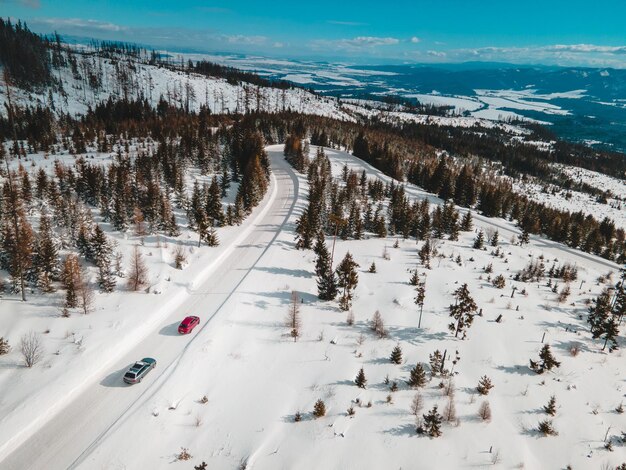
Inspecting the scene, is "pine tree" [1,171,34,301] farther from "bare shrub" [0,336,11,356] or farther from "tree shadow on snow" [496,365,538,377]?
"tree shadow on snow" [496,365,538,377]

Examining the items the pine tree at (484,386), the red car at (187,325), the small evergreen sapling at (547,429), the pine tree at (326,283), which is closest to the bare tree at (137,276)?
the red car at (187,325)

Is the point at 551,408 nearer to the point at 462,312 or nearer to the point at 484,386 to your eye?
the point at 484,386

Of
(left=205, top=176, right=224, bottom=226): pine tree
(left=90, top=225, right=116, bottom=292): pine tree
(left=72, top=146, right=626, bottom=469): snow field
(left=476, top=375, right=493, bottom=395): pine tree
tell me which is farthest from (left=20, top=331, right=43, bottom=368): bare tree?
(left=476, top=375, right=493, bottom=395): pine tree

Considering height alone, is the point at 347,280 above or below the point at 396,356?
above

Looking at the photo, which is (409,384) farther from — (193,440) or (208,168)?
(208,168)

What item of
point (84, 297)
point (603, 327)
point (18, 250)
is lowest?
point (603, 327)

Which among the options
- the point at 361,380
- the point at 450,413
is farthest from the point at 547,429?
the point at 361,380

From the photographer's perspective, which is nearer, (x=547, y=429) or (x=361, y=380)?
(x=547, y=429)
